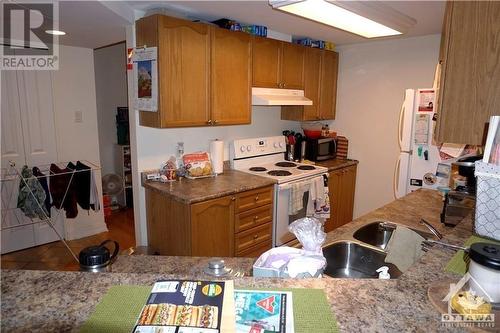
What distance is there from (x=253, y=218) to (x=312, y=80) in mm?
1849

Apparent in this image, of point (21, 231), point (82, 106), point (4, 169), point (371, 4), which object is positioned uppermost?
point (371, 4)

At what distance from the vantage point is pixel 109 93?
499 cm

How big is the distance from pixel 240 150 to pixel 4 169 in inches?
94.7

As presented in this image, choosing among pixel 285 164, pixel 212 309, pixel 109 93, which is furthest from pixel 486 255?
pixel 109 93

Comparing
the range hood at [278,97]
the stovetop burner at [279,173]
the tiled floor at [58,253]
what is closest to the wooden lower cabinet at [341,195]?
the stovetop burner at [279,173]

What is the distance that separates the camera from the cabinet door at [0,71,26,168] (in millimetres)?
3303

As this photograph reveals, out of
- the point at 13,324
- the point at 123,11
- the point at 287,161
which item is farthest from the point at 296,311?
the point at 287,161

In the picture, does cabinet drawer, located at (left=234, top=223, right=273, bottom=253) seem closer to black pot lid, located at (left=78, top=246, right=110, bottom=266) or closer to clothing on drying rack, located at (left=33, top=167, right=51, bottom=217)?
black pot lid, located at (left=78, top=246, right=110, bottom=266)

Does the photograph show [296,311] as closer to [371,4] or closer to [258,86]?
[371,4]

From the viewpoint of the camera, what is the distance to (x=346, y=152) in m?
4.19

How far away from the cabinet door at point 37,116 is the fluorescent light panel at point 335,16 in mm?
3080

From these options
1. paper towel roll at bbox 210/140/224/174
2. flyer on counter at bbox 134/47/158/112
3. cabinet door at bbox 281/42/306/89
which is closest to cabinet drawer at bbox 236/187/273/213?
paper towel roll at bbox 210/140/224/174

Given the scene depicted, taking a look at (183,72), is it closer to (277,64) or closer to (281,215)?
(277,64)

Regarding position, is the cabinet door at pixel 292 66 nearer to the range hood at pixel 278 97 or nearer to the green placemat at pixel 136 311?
the range hood at pixel 278 97
